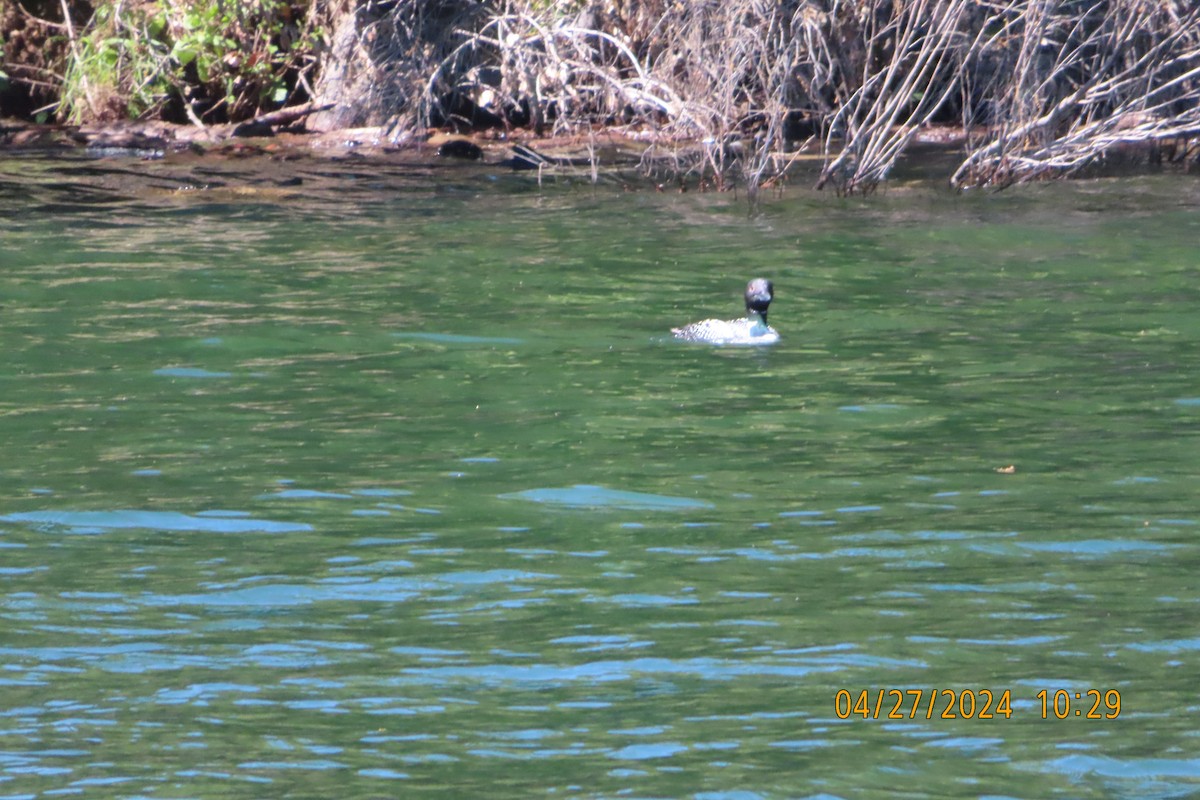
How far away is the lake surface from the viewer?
17.7 feet

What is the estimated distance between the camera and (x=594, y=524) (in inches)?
306

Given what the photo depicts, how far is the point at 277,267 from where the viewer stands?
577 inches

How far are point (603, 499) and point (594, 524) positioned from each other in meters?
0.42

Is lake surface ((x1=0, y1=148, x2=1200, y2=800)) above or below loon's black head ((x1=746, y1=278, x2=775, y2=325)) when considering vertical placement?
below

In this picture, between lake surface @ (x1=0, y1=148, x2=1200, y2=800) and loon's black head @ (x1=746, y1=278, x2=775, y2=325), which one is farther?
loon's black head @ (x1=746, y1=278, x2=775, y2=325)

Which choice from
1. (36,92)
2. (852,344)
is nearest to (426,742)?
(852,344)

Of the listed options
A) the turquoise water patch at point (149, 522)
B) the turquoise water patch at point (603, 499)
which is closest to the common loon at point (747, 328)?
the turquoise water patch at point (603, 499)

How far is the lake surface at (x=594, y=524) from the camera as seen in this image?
5402mm
